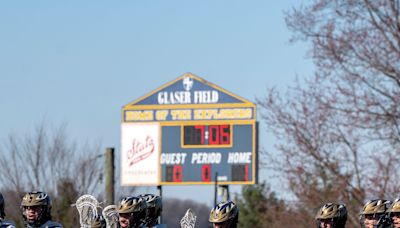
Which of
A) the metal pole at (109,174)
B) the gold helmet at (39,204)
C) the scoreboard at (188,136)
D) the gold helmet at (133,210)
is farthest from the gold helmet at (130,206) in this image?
the scoreboard at (188,136)

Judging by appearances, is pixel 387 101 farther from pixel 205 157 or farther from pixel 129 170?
pixel 129 170

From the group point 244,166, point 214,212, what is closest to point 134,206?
point 214,212

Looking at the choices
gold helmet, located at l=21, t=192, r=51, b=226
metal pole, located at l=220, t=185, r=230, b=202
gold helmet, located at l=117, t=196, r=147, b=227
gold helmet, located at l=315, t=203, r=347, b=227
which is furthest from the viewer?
metal pole, located at l=220, t=185, r=230, b=202

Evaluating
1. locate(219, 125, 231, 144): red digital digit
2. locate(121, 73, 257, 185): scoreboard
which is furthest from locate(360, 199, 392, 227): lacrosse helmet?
locate(219, 125, 231, 144): red digital digit

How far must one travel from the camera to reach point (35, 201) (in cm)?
1491

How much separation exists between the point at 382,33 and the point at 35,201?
15355 mm

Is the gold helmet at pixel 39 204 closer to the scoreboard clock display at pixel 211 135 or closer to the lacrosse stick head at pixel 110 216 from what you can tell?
the lacrosse stick head at pixel 110 216

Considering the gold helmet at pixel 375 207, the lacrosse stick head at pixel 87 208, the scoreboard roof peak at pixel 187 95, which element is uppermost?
the scoreboard roof peak at pixel 187 95

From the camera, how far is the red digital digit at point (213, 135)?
32.7 meters

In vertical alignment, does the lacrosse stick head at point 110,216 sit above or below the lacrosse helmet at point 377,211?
below

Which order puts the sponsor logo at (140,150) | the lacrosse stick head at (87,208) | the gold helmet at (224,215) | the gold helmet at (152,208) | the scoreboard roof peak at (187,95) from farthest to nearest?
the sponsor logo at (140,150) → the scoreboard roof peak at (187,95) → the lacrosse stick head at (87,208) → the gold helmet at (152,208) → the gold helmet at (224,215)

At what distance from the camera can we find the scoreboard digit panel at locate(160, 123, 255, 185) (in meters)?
32.6

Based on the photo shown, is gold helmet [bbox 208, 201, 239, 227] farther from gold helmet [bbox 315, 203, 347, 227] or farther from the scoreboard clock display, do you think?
the scoreboard clock display

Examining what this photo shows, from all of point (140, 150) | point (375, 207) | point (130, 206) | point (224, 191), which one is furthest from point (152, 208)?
point (140, 150)
